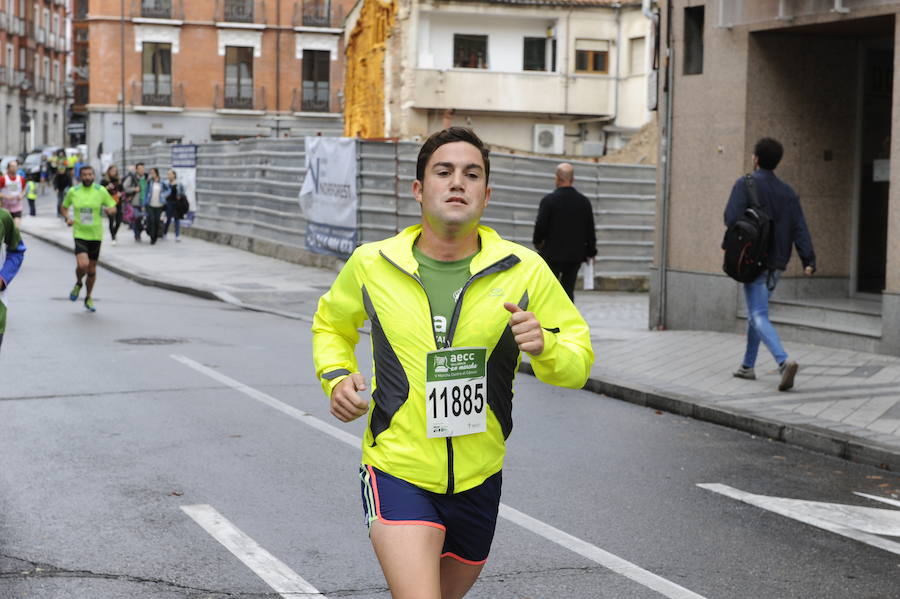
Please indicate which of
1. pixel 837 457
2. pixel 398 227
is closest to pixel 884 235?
pixel 837 457

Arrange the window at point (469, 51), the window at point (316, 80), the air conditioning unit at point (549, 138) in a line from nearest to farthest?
the window at point (469, 51)
the air conditioning unit at point (549, 138)
the window at point (316, 80)

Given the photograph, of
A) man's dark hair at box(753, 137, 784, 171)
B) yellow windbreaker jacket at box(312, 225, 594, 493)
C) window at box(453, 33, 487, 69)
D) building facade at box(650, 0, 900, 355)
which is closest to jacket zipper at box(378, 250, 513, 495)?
yellow windbreaker jacket at box(312, 225, 594, 493)

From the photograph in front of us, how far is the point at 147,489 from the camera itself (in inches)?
277

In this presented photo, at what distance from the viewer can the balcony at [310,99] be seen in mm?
65438

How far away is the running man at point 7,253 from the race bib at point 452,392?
4913mm

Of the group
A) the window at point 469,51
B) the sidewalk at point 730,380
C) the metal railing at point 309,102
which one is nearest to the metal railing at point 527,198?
the sidewalk at point 730,380

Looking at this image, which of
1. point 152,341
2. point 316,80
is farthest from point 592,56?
point 152,341

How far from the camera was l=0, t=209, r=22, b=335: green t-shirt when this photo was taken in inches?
308

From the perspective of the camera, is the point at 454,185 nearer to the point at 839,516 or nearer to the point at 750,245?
the point at 839,516

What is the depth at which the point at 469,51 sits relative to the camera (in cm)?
4506

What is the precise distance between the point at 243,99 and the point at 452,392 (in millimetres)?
62612

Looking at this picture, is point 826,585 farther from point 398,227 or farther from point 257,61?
point 257,61

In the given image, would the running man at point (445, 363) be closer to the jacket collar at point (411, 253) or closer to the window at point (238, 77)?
the jacket collar at point (411, 253)

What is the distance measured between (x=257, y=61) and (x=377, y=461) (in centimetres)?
6301
